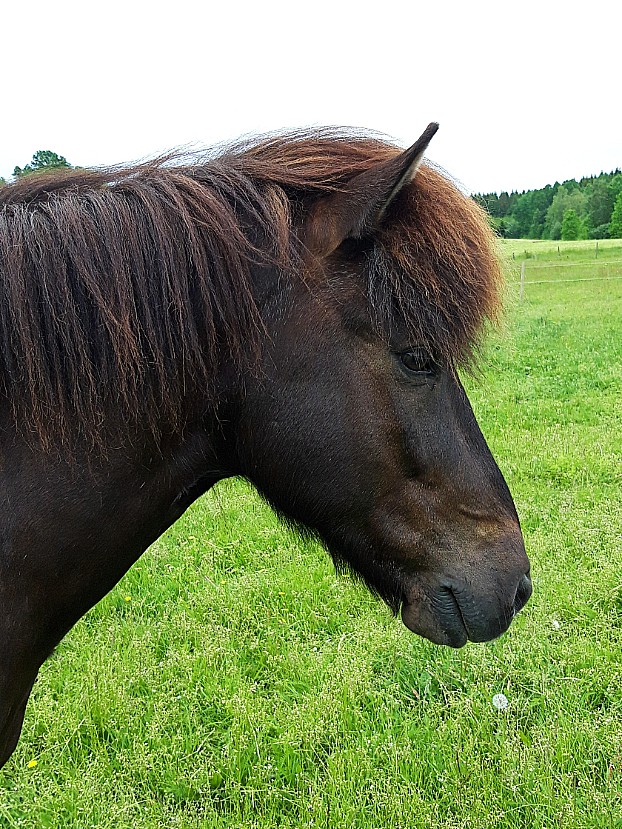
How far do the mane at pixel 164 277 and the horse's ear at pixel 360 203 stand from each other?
5 centimetres

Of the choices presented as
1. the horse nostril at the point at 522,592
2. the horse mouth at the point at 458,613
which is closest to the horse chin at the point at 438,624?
the horse mouth at the point at 458,613

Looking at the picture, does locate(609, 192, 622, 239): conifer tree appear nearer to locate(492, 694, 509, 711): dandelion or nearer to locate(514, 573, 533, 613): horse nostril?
locate(492, 694, 509, 711): dandelion

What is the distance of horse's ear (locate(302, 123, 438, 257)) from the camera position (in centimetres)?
133

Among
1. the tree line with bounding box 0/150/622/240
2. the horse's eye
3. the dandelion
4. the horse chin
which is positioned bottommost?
the tree line with bounding box 0/150/622/240

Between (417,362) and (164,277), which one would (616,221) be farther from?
(164,277)

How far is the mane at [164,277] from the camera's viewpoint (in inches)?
52.9

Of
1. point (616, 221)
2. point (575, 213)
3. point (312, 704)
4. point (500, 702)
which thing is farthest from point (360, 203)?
point (575, 213)

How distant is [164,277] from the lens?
1.39 metres

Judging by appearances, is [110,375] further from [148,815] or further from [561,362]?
[561,362]

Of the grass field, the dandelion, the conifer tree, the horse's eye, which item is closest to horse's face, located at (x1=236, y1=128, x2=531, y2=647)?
the horse's eye

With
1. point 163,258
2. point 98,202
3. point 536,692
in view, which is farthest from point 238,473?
point 536,692

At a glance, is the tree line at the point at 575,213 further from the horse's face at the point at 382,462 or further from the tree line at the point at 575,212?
the horse's face at the point at 382,462

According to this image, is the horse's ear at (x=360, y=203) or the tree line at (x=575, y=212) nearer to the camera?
the horse's ear at (x=360, y=203)

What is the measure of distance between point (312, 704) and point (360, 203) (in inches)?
99.0
